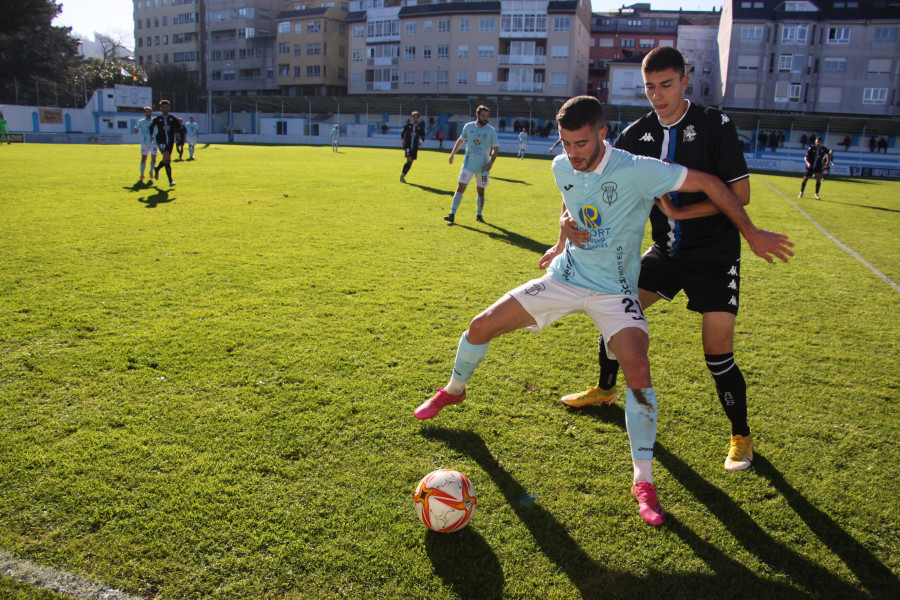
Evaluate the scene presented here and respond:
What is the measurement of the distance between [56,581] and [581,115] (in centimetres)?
335

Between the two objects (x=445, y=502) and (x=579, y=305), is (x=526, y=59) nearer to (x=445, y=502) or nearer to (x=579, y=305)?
(x=579, y=305)

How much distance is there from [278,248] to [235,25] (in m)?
93.5

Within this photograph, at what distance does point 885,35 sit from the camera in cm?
5859

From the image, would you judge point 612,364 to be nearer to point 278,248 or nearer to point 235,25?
point 278,248

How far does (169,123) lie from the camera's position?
15.9 meters

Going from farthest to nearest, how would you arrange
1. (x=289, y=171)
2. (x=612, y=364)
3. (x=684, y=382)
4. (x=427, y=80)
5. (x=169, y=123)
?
(x=427, y=80) → (x=289, y=171) → (x=169, y=123) → (x=684, y=382) → (x=612, y=364)

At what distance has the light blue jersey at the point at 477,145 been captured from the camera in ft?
40.2

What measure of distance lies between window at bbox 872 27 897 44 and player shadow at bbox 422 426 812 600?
250 ft

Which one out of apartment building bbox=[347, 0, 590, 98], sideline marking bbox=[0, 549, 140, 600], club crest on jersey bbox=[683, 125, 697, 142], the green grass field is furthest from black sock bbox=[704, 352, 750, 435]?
apartment building bbox=[347, 0, 590, 98]

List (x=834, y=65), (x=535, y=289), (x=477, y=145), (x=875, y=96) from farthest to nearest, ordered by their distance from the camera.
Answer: (x=834, y=65) → (x=875, y=96) → (x=477, y=145) → (x=535, y=289)

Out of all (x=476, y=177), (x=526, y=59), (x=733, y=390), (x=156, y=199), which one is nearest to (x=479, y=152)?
(x=476, y=177)

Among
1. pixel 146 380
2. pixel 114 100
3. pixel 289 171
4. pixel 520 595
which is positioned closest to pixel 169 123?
pixel 289 171

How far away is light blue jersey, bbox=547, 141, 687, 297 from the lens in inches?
126

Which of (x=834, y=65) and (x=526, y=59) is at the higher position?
(x=526, y=59)
